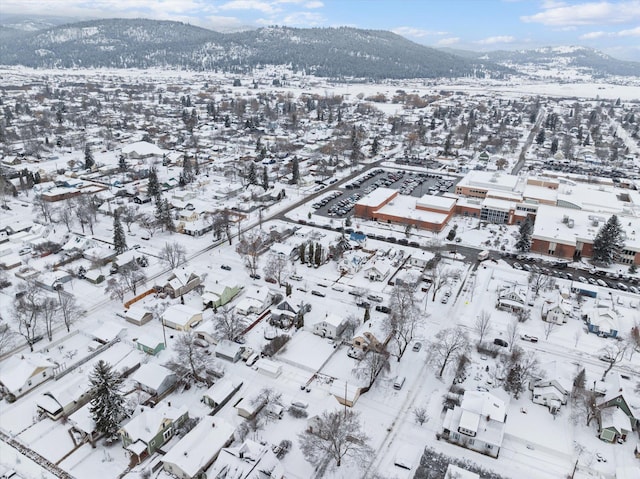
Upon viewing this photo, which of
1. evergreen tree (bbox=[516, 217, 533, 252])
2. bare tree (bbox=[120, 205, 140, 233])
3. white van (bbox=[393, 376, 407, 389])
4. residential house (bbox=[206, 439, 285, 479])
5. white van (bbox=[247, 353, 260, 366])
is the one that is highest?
evergreen tree (bbox=[516, 217, 533, 252])

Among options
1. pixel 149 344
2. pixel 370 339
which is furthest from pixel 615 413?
pixel 149 344

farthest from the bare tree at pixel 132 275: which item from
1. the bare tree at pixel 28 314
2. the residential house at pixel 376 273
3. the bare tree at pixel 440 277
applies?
the bare tree at pixel 440 277

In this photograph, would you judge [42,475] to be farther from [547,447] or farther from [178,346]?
[547,447]

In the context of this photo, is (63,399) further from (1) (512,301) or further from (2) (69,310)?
(1) (512,301)

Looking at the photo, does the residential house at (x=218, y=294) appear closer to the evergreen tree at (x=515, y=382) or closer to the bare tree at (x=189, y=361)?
the bare tree at (x=189, y=361)

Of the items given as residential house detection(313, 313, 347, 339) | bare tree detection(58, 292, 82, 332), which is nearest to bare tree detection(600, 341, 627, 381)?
residential house detection(313, 313, 347, 339)

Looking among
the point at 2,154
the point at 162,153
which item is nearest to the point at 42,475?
the point at 162,153

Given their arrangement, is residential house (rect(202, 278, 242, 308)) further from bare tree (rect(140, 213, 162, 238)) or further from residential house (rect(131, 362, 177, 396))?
bare tree (rect(140, 213, 162, 238))
